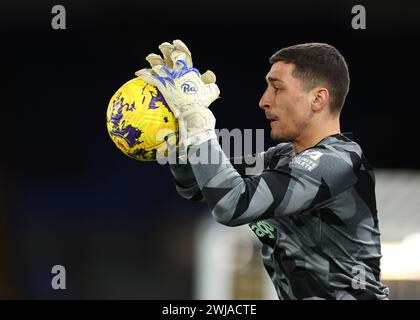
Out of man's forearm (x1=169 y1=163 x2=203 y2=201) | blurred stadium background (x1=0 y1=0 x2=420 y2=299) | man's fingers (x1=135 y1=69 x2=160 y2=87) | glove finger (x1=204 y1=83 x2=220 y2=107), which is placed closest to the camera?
glove finger (x1=204 y1=83 x2=220 y2=107)

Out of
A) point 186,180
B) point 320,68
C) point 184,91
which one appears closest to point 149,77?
point 184,91

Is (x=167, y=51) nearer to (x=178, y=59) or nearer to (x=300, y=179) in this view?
(x=178, y=59)

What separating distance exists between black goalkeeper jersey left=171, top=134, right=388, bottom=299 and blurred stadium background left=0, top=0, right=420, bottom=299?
5.05 meters

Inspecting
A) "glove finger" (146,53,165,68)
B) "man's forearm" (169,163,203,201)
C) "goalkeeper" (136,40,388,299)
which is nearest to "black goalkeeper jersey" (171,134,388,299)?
"goalkeeper" (136,40,388,299)

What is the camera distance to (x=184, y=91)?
10.7 ft

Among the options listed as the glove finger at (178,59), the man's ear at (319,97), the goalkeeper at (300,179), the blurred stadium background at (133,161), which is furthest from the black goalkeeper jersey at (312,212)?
the blurred stadium background at (133,161)

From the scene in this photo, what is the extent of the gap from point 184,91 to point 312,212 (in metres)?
0.77

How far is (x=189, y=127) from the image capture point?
3205mm

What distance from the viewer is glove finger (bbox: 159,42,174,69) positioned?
11.0 ft

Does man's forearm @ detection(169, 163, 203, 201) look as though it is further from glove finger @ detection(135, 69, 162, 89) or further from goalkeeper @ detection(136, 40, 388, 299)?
glove finger @ detection(135, 69, 162, 89)

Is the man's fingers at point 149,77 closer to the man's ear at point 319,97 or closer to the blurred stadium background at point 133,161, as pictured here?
the man's ear at point 319,97

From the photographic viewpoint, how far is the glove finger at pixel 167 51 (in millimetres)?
3355
